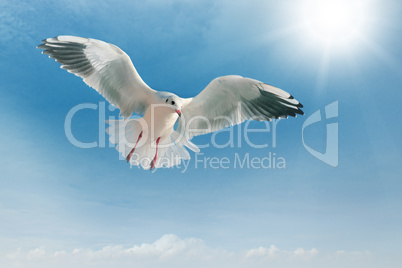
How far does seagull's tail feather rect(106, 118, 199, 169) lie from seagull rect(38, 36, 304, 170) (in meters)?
0.02

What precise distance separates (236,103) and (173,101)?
3.39 ft

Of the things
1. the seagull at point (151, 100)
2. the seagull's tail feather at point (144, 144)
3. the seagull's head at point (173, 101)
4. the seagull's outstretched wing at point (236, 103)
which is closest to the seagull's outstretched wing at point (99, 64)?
the seagull at point (151, 100)

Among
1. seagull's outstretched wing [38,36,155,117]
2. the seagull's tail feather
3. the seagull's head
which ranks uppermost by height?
seagull's outstretched wing [38,36,155,117]

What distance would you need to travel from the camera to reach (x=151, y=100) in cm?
627

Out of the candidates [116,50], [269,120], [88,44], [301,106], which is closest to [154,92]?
[116,50]

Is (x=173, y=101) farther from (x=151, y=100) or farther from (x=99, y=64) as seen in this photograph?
(x=99, y=64)

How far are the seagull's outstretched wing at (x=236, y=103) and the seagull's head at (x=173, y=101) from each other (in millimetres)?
258

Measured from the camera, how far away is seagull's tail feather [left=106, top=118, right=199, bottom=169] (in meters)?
6.54

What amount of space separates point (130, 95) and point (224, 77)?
154cm

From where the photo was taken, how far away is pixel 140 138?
6629 mm

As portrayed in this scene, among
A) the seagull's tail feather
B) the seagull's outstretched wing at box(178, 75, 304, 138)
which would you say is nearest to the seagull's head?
the seagull's outstretched wing at box(178, 75, 304, 138)

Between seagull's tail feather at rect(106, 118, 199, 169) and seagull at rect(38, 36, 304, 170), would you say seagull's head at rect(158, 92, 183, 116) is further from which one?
seagull's tail feather at rect(106, 118, 199, 169)

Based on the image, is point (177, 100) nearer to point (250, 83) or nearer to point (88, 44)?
point (250, 83)

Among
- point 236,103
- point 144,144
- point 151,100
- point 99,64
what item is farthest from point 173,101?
point 99,64
